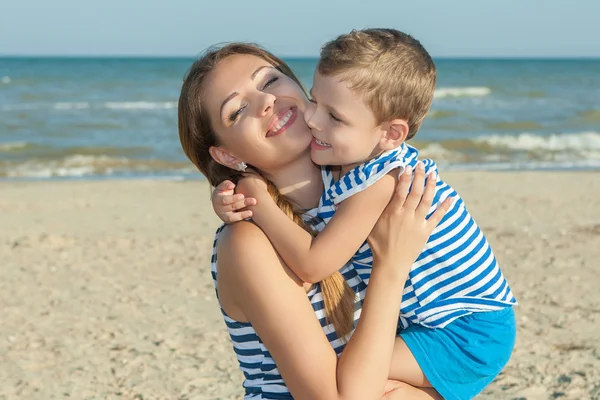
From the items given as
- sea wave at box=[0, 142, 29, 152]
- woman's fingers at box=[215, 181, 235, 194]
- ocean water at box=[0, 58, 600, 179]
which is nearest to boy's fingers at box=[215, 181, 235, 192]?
woman's fingers at box=[215, 181, 235, 194]

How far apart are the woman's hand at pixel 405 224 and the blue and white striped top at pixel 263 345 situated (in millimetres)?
215

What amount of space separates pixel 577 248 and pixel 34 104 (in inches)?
917

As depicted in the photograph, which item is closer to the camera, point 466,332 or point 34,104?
point 466,332

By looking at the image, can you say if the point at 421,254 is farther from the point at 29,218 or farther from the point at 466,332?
the point at 29,218

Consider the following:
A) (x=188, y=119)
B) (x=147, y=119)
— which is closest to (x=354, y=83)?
(x=188, y=119)

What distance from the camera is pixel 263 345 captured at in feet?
8.38

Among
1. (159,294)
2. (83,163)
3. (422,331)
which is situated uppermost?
(422,331)

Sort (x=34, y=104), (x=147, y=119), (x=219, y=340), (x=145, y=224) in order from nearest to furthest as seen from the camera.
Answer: (x=219, y=340)
(x=145, y=224)
(x=147, y=119)
(x=34, y=104)

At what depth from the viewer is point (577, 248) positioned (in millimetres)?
8414

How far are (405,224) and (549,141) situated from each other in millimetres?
18539

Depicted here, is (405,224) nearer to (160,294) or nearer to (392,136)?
(392,136)

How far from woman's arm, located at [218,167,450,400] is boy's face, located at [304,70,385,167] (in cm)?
30

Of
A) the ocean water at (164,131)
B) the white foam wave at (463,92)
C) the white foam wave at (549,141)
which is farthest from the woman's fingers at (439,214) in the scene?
the white foam wave at (463,92)

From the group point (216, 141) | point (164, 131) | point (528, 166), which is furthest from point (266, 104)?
point (164, 131)
